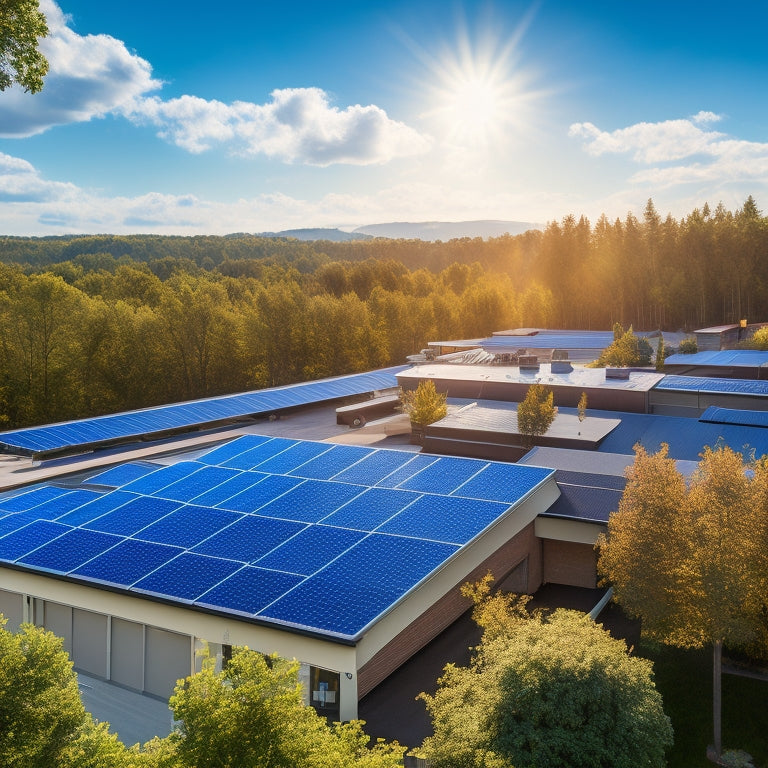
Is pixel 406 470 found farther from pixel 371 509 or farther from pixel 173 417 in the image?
pixel 173 417

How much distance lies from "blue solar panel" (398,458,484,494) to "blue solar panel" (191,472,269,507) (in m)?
4.90

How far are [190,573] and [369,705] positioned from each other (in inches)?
208

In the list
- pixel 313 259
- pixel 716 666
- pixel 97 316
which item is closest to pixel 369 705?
pixel 716 666

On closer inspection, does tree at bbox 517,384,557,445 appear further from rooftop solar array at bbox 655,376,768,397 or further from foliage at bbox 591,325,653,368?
foliage at bbox 591,325,653,368

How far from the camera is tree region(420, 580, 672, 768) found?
35.9ft

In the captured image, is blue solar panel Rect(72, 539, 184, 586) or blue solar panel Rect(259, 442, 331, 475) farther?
blue solar panel Rect(259, 442, 331, 475)

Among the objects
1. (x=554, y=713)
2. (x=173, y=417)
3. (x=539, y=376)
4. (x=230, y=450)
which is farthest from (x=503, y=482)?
(x=173, y=417)

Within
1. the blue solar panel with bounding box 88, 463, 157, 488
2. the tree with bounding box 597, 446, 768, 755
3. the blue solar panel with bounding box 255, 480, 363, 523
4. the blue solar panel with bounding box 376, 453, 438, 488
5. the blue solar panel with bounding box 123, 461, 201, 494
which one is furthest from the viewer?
the blue solar panel with bounding box 88, 463, 157, 488

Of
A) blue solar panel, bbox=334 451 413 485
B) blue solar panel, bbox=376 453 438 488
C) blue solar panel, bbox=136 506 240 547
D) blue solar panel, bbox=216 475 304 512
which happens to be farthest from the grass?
blue solar panel, bbox=136 506 240 547

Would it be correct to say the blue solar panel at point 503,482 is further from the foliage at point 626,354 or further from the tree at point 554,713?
the foliage at point 626,354

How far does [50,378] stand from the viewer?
171ft

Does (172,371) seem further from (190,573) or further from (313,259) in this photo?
(313,259)

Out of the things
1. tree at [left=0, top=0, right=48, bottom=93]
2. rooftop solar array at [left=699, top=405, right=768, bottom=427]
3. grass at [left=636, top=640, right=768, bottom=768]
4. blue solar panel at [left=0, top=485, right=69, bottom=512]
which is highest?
tree at [left=0, top=0, right=48, bottom=93]

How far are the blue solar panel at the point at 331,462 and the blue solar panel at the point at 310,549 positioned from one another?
4.17m
